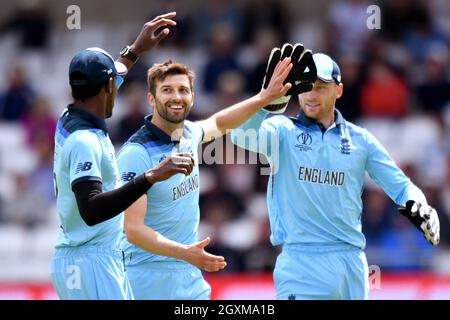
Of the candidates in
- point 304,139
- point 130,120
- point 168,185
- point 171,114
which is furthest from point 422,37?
point 168,185

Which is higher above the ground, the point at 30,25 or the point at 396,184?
the point at 30,25

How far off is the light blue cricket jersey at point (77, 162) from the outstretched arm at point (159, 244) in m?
0.40

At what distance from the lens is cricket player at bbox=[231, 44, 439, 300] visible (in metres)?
7.91

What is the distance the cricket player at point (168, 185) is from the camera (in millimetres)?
7621

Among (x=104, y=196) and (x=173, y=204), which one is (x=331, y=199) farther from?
(x=104, y=196)

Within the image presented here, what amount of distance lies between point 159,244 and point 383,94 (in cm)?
823

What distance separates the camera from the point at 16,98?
608 inches

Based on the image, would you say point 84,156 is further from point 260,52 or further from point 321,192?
point 260,52

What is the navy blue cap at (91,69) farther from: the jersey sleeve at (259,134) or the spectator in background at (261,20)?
the spectator in background at (261,20)

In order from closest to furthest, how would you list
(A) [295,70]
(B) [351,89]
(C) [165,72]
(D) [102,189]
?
(D) [102,189] < (A) [295,70] < (C) [165,72] < (B) [351,89]

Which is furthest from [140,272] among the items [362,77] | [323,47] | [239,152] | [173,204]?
[323,47]

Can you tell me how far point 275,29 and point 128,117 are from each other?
2.87m

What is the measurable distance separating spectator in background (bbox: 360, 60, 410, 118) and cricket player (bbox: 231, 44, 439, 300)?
654 cm

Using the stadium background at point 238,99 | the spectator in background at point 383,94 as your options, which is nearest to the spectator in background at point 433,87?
the stadium background at point 238,99
